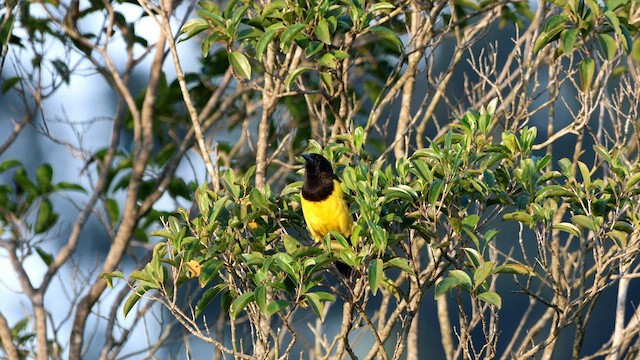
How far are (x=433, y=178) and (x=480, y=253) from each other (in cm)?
27

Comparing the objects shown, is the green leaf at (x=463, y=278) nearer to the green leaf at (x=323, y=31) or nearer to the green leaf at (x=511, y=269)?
the green leaf at (x=511, y=269)

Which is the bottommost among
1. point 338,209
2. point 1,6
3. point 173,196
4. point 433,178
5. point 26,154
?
point 433,178

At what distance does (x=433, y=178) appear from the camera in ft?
9.07

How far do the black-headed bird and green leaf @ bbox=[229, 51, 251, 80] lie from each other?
1.27 ft

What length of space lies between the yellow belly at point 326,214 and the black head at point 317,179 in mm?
23

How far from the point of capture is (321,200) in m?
3.54

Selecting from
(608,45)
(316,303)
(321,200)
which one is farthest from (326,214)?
(608,45)

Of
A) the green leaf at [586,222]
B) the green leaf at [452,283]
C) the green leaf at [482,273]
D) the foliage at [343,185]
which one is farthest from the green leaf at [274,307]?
the green leaf at [586,222]

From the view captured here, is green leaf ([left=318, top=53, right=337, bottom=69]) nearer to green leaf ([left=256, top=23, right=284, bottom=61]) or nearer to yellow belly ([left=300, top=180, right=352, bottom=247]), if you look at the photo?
green leaf ([left=256, top=23, right=284, bottom=61])

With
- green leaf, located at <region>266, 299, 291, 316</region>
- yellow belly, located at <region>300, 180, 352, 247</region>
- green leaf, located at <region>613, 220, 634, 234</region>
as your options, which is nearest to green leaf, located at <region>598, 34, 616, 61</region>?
green leaf, located at <region>613, 220, 634, 234</region>

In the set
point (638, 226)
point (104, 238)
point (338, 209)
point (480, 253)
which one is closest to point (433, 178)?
point (480, 253)

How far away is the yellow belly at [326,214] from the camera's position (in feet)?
11.5

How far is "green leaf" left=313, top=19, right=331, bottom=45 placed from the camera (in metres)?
3.18

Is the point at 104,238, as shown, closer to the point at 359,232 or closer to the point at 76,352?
the point at 76,352
